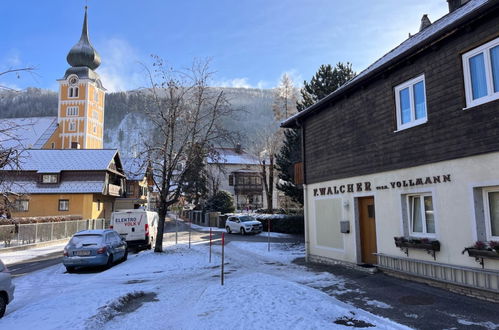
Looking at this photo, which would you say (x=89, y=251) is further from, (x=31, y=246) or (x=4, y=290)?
(x=31, y=246)

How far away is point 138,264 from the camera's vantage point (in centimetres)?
1525

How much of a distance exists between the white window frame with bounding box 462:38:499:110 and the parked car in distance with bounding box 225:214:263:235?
83.5ft

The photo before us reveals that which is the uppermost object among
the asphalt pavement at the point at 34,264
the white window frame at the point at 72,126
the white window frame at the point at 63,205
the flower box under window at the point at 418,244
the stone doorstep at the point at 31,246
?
the white window frame at the point at 72,126

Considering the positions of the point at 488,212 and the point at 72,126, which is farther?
the point at 72,126

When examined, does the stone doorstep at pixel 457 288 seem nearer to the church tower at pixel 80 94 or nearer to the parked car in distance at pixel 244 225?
the parked car in distance at pixel 244 225

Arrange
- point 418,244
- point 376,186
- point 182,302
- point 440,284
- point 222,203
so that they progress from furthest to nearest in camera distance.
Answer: point 222,203 < point 376,186 < point 418,244 < point 440,284 < point 182,302

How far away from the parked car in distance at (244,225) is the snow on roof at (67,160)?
16121 millimetres

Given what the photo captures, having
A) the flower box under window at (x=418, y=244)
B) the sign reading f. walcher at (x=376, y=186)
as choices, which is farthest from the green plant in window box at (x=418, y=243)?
the sign reading f. walcher at (x=376, y=186)

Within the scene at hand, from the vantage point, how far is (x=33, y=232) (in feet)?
80.2

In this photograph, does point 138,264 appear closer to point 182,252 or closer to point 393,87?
point 182,252

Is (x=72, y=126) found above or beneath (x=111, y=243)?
above

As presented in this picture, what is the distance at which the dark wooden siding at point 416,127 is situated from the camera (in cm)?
789

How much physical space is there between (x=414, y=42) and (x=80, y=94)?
259ft

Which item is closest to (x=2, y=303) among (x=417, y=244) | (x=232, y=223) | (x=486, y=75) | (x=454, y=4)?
(x=417, y=244)
